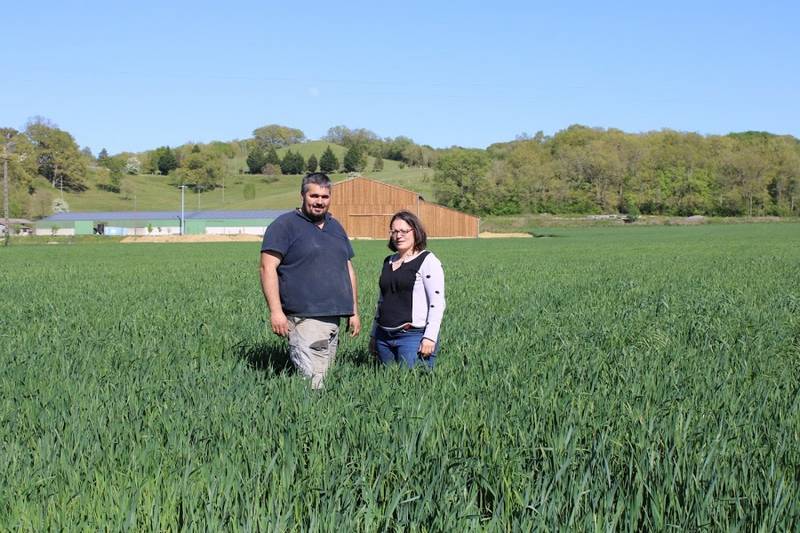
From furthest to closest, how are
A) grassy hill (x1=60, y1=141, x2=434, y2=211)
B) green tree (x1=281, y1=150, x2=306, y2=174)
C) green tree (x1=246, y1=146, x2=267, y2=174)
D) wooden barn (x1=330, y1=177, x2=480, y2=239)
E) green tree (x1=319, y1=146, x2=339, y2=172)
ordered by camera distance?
green tree (x1=246, y1=146, x2=267, y2=174), green tree (x1=281, y1=150, x2=306, y2=174), green tree (x1=319, y1=146, x2=339, y2=172), grassy hill (x1=60, y1=141, x2=434, y2=211), wooden barn (x1=330, y1=177, x2=480, y2=239)

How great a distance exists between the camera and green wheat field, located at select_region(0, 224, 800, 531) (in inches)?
139

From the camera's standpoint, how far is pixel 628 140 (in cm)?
14200

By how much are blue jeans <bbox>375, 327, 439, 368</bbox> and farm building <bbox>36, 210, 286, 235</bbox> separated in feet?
328

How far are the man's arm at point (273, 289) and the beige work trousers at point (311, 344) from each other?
0.09 metres

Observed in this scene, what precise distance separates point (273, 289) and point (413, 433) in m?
2.35

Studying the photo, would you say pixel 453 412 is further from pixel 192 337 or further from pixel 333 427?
pixel 192 337

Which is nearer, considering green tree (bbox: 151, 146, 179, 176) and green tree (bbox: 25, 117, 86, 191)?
green tree (bbox: 25, 117, 86, 191)

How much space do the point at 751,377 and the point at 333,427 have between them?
3.95m

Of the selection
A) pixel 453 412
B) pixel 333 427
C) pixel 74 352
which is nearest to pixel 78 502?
pixel 333 427

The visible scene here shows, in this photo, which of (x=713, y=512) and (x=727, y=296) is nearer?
(x=713, y=512)

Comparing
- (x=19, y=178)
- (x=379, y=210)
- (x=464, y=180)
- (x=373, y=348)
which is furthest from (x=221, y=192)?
(x=373, y=348)

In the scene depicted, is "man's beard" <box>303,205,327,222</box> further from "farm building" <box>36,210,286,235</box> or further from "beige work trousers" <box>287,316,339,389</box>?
"farm building" <box>36,210,286,235</box>

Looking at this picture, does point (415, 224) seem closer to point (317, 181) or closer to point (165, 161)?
point (317, 181)

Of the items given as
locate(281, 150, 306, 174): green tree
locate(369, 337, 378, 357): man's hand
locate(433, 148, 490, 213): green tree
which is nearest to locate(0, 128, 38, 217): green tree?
locate(433, 148, 490, 213): green tree
